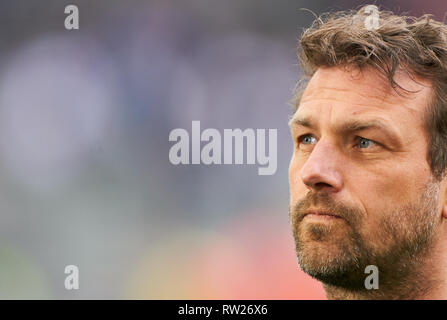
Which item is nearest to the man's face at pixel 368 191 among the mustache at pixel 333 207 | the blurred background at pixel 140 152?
the mustache at pixel 333 207

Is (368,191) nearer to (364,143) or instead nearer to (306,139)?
(364,143)

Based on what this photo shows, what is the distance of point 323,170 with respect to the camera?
1.68 meters

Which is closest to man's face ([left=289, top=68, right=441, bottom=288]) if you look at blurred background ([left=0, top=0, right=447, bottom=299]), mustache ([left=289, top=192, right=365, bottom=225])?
mustache ([left=289, top=192, right=365, bottom=225])

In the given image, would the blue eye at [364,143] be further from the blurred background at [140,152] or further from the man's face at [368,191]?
the blurred background at [140,152]

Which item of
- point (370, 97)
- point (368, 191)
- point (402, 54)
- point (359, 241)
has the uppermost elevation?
point (402, 54)

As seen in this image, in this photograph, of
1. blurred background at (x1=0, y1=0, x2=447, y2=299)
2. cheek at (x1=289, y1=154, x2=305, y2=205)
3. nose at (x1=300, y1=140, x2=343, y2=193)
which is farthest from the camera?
blurred background at (x1=0, y1=0, x2=447, y2=299)

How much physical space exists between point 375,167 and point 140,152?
223 centimetres

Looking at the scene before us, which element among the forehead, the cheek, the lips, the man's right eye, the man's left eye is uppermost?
the forehead

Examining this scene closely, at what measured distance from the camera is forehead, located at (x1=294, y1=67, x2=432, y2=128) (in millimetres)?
1732

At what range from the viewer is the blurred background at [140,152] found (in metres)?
3.52

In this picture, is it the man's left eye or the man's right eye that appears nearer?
the man's left eye

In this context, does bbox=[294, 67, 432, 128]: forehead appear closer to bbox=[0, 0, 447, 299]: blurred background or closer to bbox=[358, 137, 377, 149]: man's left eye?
bbox=[358, 137, 377, 149]: man's left eye

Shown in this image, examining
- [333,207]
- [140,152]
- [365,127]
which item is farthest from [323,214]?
[140,152]

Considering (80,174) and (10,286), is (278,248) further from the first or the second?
(10,286)
